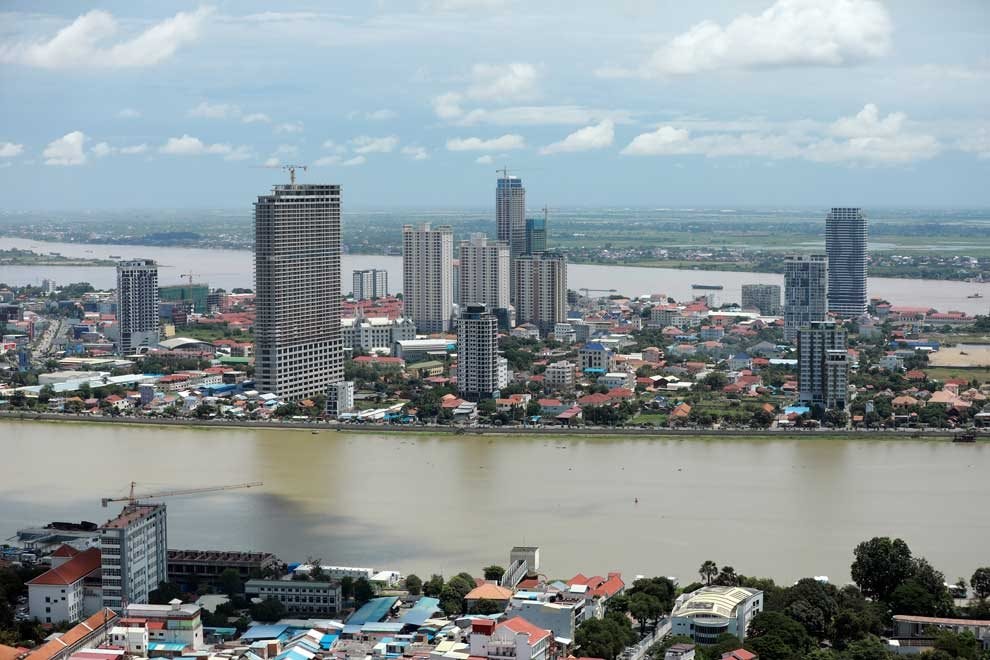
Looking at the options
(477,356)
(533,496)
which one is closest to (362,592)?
(533,496)

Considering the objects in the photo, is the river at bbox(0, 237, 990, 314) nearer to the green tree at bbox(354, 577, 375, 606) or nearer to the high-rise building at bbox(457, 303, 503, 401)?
the high-rise building at bbox(457, 303, 503, 401)

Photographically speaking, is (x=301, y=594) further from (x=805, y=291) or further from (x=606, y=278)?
(x=606, y=278)

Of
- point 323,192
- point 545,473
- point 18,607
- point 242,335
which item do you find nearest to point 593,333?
point 242,335

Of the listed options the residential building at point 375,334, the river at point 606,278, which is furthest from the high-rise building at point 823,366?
the river at point 606,278

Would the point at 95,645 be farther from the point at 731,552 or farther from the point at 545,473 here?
the point at 545,473

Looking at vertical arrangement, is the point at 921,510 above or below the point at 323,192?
below

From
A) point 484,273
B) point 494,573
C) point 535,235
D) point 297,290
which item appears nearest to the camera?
point 494,573
